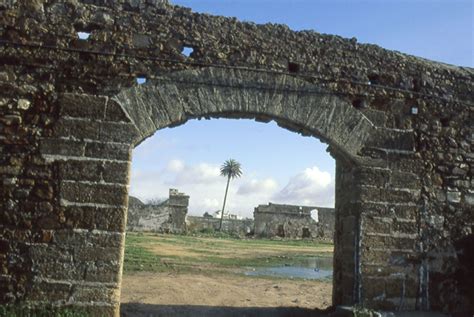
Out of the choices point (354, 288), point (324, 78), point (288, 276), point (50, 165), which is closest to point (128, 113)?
point (50, 165)

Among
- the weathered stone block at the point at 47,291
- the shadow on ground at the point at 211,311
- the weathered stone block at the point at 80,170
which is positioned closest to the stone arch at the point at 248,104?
the weathered stone block at the point at 80,170

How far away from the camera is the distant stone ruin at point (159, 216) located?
2917cm

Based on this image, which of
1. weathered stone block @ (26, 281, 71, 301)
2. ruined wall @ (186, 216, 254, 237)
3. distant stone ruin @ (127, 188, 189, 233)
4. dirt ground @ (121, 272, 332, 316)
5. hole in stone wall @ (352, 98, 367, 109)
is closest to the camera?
weathered stone block @ (26, 281, 71, 301)

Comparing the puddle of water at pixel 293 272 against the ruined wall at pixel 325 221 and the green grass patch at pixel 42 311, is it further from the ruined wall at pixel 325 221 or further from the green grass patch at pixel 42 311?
the ruined wall at pixel 325 221

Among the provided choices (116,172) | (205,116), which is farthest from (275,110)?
(116,172)

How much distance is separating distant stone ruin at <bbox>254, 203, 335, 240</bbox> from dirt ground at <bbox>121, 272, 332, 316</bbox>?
812 inches

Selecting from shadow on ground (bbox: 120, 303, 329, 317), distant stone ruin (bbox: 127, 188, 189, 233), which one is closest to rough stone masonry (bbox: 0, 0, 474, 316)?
shadow on ground (bbox: 120, 303, 329, 317)

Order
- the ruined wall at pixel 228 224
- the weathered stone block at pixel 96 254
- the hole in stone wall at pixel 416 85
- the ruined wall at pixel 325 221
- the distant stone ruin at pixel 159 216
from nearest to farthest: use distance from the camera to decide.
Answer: the weathered stone block at pixel 96 254, the hole in stone wall at pixel 416 85, the distant stone ruin at pixel 159 216, the ruined wall at pixel 325 221, the ruined wall at pixel 228 224

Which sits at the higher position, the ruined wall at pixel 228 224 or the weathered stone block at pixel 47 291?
the ruined wall at pixel 228 224

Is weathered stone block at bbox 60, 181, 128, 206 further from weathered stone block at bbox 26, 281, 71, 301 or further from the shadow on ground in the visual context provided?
the shadow on ground

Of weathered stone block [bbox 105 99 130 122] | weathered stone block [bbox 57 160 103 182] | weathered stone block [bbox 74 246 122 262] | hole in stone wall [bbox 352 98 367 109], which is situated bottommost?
weathered stone block [bbox 74 246 122 262]

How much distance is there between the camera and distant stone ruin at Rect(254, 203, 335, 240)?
1233 inches

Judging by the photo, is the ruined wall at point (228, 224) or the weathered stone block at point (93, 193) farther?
the ruined wall at point (228, 224)

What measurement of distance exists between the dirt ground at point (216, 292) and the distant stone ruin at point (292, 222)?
20.6m
